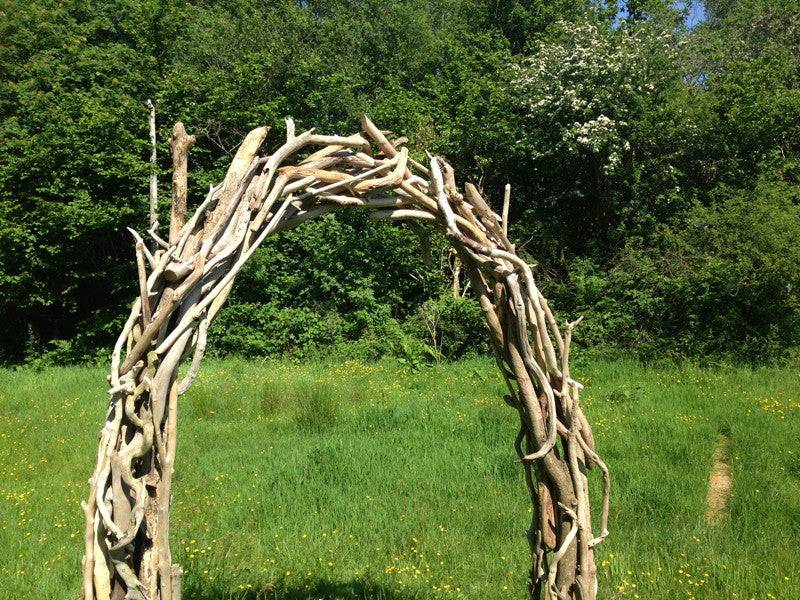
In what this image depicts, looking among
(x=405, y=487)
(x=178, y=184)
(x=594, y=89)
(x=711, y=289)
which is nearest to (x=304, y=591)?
(x=405, y=487)

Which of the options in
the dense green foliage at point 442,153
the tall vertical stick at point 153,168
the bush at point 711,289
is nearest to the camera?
the bush at point 711,289

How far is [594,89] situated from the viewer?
14891 millimetres

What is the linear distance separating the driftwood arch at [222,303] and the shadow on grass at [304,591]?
5.60 feet

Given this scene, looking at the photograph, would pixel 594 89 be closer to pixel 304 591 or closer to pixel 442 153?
pixel 442 153

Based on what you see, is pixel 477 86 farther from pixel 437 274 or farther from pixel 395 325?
pixel 395 325

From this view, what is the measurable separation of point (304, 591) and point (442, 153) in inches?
579

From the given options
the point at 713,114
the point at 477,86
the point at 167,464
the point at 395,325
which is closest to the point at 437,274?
the point at 395,325

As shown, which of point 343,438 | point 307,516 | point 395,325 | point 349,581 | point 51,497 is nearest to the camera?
point 349,581

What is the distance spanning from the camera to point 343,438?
24.3 ft

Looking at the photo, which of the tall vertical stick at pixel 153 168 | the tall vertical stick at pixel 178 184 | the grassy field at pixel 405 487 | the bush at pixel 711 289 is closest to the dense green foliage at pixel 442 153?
the bush at pixel 711 289

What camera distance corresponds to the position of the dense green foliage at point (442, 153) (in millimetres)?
13000

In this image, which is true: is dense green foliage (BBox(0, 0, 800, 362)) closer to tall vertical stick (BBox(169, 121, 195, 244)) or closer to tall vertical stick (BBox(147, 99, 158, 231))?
tall vertical stick (BBox(147, 99, 158, 231))

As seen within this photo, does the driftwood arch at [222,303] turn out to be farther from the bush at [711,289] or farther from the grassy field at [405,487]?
the bush at [711,289]

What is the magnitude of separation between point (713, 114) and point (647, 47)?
2022mm
